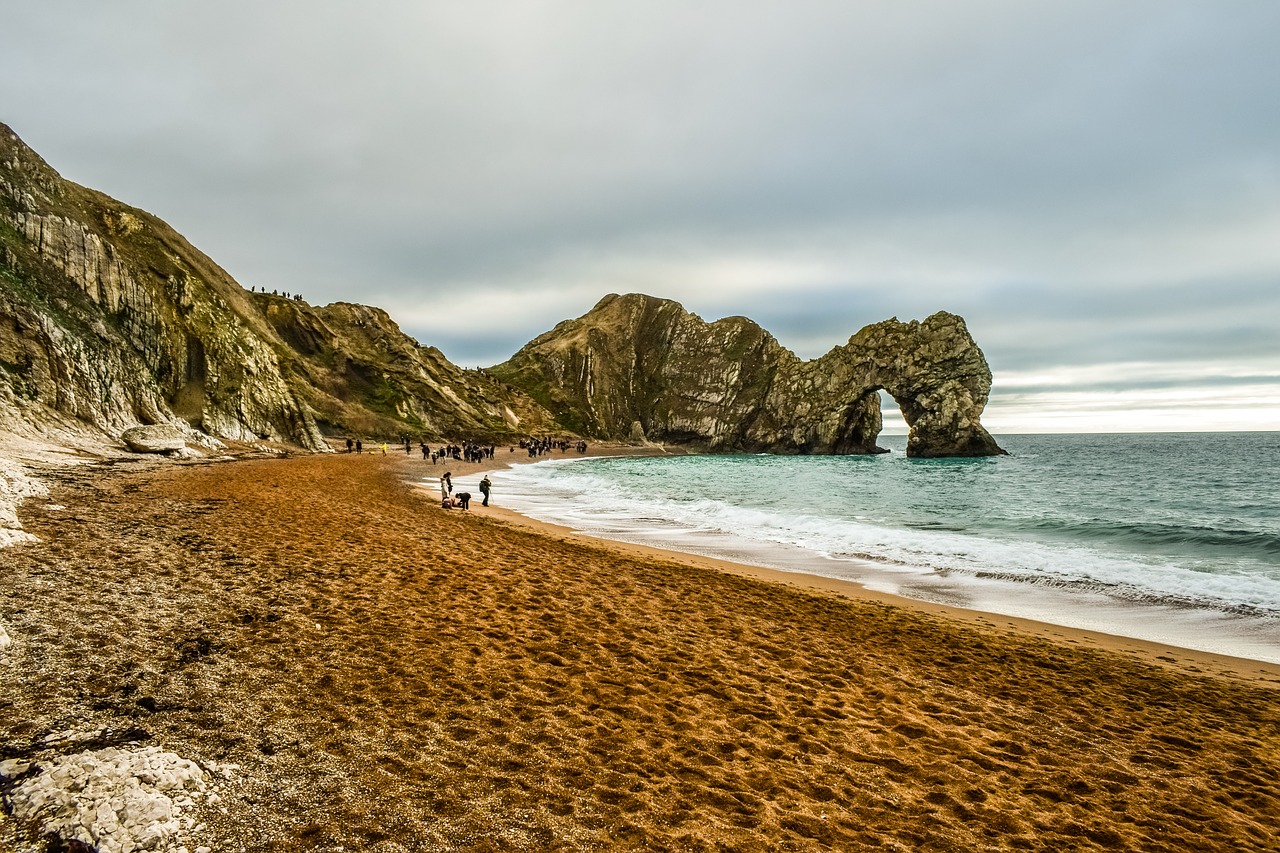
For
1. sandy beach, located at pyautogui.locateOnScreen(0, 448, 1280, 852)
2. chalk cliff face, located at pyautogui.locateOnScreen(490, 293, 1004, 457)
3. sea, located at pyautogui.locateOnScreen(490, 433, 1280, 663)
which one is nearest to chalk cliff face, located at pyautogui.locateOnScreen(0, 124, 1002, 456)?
chalk cliff face, located at pyautogui.locateOnScreen(490, 293, 1004, 457)

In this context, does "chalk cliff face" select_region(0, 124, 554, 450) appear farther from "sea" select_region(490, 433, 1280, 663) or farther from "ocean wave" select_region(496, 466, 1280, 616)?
"ocean wave" select_region(496, 466, 1280, 616)

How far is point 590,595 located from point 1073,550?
57.6ft

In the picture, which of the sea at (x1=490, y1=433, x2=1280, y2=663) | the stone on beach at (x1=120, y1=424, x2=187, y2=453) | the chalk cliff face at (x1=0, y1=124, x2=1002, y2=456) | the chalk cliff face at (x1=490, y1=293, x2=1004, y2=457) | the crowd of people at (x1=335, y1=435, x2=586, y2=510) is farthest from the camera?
the chalk cliff face at (x1=490, y1=293, x2=1004, y2=457)

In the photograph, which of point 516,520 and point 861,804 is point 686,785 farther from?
point 516,520

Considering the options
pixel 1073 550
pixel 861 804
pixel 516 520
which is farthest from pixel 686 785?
pixel 1073 550

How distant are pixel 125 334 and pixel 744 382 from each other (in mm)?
129441

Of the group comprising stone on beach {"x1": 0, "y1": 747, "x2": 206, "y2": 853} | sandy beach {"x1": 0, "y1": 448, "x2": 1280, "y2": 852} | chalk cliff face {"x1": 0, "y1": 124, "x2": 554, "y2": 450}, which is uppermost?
chalk cliff face {"x1": 0, "y1": 124, "x2": 554, "y2": 450}

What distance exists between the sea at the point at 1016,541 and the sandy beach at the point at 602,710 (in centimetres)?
238

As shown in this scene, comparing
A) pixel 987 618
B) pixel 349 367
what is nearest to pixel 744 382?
pixel 349 367

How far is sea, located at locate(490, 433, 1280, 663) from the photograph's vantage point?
1290 centimetres

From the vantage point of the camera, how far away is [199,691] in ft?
18.4

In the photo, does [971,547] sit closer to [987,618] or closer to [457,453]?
[987,618]

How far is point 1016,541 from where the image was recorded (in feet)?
70.2

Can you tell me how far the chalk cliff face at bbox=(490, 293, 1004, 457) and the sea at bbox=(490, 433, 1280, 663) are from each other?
214 feet
